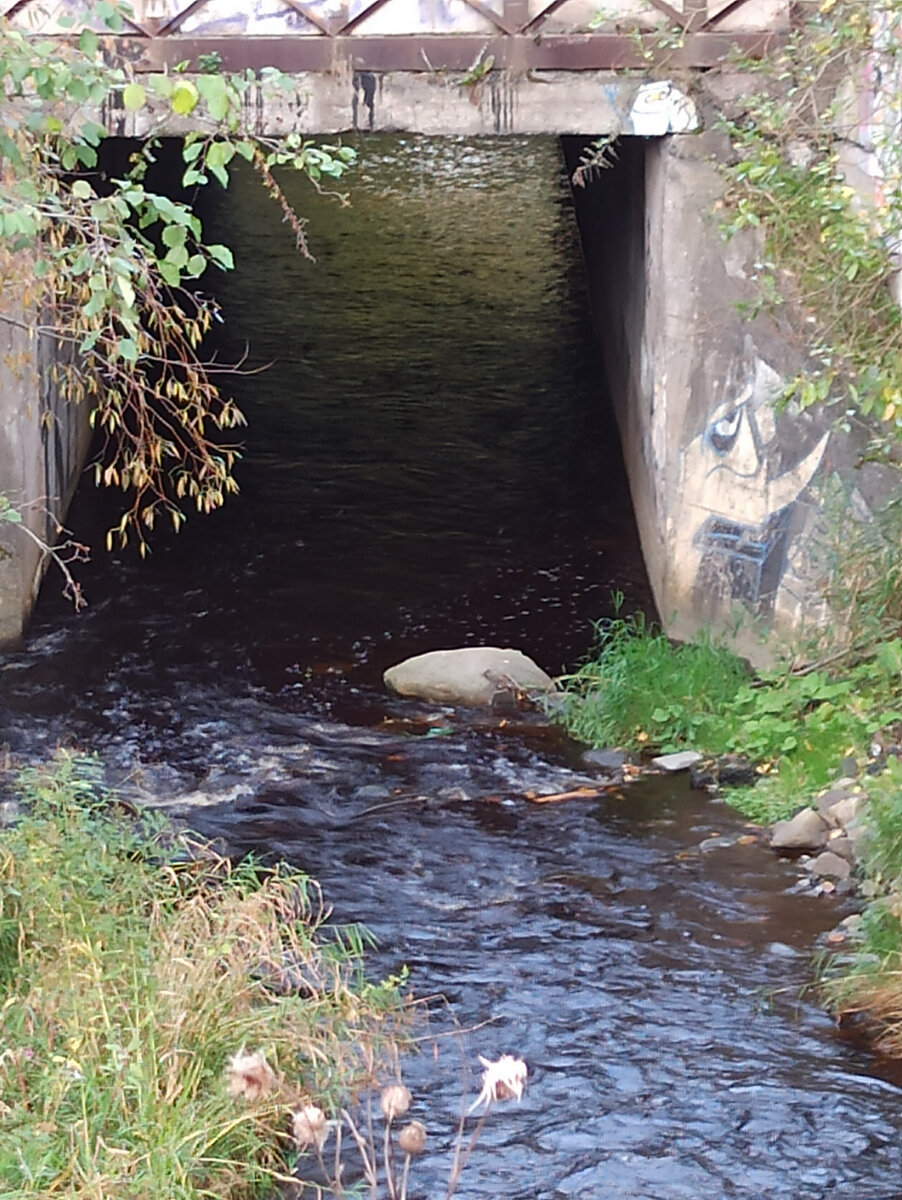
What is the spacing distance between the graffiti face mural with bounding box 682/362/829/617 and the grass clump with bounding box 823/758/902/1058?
2233mm

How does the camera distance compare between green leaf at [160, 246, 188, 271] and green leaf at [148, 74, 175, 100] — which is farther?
green leaf at [160, 246, 188, 271]

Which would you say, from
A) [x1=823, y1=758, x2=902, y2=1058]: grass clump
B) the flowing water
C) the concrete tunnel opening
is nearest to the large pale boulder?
the flowing water

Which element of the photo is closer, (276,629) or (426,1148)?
(426,1148)

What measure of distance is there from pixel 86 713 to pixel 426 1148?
437 cm

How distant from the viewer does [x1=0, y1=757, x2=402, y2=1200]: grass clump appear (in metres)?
4.32

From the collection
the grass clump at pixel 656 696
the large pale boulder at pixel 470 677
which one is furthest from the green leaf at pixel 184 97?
the large pale boulder at pixel 470 677

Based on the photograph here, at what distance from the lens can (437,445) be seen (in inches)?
531

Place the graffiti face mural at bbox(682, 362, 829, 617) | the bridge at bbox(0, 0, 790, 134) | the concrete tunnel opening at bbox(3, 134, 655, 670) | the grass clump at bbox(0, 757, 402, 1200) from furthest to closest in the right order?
the concrete tunnel opening at bbox(3, 134, 655, 670) → the graffiti face mural at bbox(682, 362, 829, 617) → the bridge at bbox(0, 0, 790, 134) → the grass clump at bbox(0, 757, 402, 1200)

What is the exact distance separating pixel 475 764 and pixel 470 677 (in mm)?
910

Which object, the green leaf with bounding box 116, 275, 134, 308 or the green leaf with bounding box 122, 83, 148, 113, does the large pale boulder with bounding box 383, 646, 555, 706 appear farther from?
the green leaf with bounding box 122, 83, 148, 113

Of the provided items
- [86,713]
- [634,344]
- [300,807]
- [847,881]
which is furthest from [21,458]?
[847,881]

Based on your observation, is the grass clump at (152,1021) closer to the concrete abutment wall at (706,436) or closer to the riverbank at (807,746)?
the riverbank at (807,746)

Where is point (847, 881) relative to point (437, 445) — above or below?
below

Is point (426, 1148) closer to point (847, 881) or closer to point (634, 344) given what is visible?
point (847, 881)
